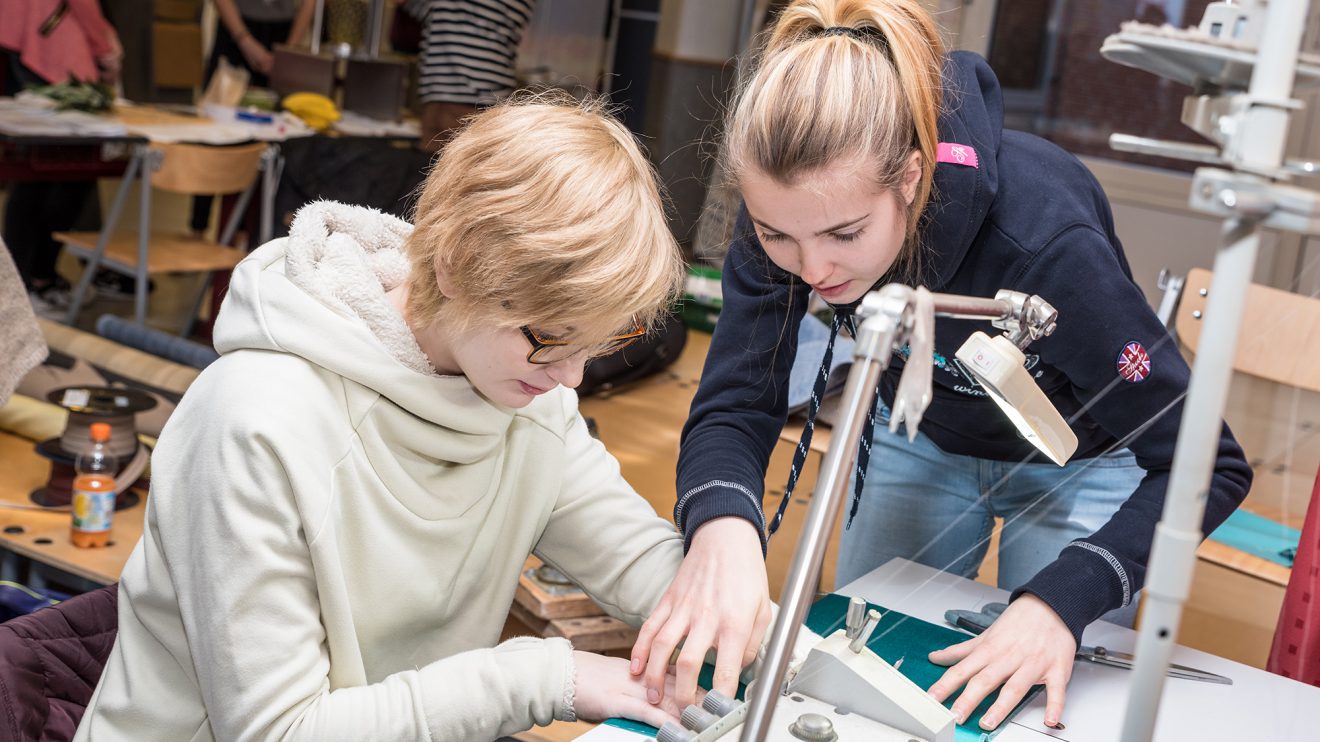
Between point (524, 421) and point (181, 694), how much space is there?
0.43 meters

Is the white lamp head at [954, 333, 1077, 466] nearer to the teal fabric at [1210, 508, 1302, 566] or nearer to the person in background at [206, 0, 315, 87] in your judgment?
the teal fabric at [1210, 508, 1302, 566]

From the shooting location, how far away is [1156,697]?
615 millimetres

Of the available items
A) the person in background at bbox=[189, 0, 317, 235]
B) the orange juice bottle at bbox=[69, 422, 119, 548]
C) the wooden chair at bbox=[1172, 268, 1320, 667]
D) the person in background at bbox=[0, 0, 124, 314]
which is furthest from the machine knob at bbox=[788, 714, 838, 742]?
the person in background at bbox=[189, 0, 317, 235]

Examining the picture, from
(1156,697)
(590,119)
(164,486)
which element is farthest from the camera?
(590,119)

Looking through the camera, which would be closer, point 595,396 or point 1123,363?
point 1123,363

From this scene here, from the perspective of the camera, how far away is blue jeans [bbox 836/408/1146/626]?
142 cm

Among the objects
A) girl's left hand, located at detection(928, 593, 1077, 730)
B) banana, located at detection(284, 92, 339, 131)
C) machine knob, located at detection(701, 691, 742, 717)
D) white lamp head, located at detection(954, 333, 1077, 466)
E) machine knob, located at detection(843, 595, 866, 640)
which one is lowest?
girl's left hand, located at detection(928, 593, 1077, 730)

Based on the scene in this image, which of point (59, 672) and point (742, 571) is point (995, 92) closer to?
point (742, 571)

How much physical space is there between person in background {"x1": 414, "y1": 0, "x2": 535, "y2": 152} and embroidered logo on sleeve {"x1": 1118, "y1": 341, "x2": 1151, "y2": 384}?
3.48 m

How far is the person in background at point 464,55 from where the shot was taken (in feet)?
14.5

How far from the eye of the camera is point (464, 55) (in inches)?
175

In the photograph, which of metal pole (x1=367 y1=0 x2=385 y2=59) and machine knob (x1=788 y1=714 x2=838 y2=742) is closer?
machine knob (x1=788 y1=714 x2=838 y2=742)

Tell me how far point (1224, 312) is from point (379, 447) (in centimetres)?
78

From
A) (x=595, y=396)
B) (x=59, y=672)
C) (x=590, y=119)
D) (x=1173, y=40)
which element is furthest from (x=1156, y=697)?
(x=595, y=396)
